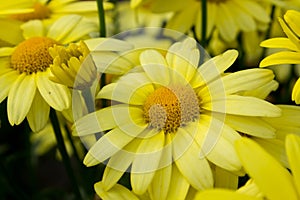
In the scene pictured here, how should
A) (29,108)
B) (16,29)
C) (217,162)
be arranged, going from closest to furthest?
(217,162), (29,108), (16,29)

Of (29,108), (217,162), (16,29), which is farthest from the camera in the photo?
(16,29)

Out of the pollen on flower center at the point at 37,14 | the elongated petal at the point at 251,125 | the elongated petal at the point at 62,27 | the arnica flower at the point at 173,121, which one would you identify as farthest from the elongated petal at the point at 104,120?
the pollen on flower center at the point at 37,14

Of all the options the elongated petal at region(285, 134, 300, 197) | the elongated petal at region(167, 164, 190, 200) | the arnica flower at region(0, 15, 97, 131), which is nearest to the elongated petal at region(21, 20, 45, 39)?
the arnica flower at region(0, 15, 97, 131)

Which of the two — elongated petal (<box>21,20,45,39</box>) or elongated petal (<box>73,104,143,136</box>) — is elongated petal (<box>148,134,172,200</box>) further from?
elongated petal (<box>21,20,45,39</box>)

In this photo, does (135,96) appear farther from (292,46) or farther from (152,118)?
(292,46)

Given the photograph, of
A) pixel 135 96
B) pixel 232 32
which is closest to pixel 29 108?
pixel 135 96

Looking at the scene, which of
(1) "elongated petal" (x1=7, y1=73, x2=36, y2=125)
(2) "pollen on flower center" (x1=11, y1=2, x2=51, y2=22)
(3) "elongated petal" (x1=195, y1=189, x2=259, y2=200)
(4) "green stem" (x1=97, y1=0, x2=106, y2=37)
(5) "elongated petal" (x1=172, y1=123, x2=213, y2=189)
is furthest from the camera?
(2) "pollen on flower center" (x1=11, y1=2, x2=51, y2=22)

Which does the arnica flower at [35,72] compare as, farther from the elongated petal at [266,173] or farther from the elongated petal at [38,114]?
the elongated petal at [266,173]
